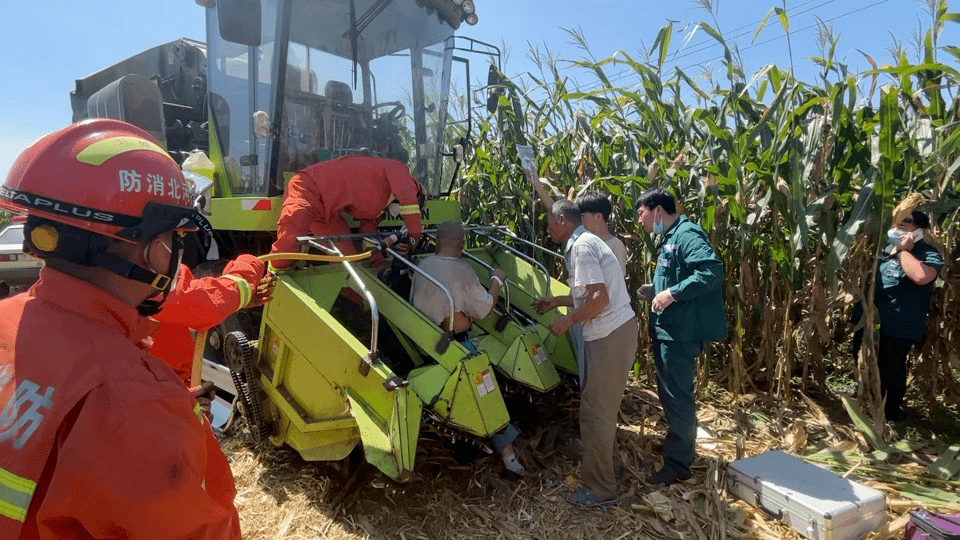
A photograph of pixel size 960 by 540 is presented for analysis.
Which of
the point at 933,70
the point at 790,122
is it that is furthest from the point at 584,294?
the point at 933,70

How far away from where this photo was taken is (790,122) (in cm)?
372

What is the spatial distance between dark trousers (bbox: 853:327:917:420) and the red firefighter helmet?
4337 millimetres

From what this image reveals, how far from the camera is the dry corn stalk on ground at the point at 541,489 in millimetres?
3053

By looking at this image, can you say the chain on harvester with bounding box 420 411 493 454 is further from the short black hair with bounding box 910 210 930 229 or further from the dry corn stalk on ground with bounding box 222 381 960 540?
the short black hair with bounding box 910 210 930 229

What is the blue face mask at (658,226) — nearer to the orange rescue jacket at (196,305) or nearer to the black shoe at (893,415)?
the black shoe at (893,415)

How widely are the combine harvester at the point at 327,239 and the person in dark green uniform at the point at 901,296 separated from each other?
2.09 meters

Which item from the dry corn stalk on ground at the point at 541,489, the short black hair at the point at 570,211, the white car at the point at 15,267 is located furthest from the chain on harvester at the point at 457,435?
the white car at the point at 15,267

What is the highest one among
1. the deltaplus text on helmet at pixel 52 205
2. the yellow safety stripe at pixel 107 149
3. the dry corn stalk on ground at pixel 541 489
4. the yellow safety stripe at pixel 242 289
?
the yellow safety stripe at pixel 107 149

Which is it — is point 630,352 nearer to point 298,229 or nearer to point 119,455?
point 298,229

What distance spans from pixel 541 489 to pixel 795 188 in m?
2.31

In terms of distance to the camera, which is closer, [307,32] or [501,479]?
[501,479]

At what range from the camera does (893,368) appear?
3.96m

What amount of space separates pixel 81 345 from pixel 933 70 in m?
4.30

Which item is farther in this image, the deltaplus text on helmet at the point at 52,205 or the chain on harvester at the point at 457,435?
the chain on harvester at the point at 457,435
